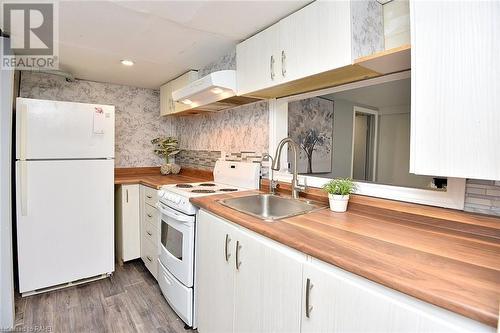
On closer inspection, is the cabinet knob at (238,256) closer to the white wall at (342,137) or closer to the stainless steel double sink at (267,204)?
the stainless steel double sink at (267,204)

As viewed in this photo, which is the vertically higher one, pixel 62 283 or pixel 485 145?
pixel 485 145

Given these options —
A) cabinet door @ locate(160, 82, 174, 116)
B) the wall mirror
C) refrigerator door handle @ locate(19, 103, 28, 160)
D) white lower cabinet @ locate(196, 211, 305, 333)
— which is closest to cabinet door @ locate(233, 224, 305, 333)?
white lower cabinet @ locate(196, 211, 305, 333)

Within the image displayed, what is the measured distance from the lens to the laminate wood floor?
175 centimetres

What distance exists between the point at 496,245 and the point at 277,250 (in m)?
0.80

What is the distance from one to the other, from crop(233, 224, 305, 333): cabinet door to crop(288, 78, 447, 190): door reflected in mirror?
1.19 meters

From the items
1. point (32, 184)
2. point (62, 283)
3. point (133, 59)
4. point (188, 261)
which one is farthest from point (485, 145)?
point (62, 283)

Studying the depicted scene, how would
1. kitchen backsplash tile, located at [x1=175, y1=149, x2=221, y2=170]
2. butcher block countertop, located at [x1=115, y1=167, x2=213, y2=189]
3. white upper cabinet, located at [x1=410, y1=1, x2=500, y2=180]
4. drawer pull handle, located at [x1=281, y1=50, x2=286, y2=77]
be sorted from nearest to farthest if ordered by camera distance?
white upper cabinet, located at [x1=410, y1=1, x2=500, y2=180], drawer pull handle, located at [x1=281, y1=50, x2=286, y2=77], butcher block countertop, located at [x1=115, y1=167, x2=213, y2=189], kitchen backsplash tile, located at [x1=175, y1=149, x2=221, y2=170]

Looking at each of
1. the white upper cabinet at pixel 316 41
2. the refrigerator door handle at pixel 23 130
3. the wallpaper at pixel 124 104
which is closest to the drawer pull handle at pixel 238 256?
the white upper cabinet at pixel 316 41

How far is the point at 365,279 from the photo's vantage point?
0.80 metres

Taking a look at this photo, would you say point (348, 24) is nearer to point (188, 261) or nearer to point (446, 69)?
point (446, 69)

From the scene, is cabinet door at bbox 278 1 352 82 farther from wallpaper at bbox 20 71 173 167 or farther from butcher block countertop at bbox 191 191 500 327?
wallpaper at bbox 20 71 173 167

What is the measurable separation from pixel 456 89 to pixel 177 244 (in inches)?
69.0

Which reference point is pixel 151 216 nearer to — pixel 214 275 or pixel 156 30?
pixel 214 275

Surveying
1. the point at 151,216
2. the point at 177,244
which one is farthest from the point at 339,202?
the point at 151,216
